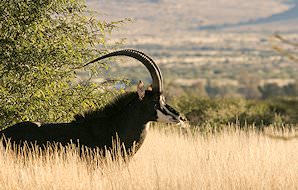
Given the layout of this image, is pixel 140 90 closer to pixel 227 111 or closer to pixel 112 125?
pixel 112 125

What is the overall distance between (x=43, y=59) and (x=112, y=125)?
10.8 feet

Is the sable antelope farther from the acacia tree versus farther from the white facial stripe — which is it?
the acacia tree

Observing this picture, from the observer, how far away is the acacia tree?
13500mm

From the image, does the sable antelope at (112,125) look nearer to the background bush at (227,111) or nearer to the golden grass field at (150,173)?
the golden grass field at (150,173)

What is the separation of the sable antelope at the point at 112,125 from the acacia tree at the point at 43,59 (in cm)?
219

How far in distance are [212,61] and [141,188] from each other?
535 ft

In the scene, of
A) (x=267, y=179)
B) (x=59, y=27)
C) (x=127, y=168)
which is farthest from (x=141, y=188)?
(x=59, y=27)

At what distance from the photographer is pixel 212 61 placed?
171 m

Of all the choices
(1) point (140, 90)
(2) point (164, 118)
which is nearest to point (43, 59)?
(1) point (140, 90)

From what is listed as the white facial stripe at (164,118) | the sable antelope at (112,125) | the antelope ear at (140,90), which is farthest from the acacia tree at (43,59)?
the white facial stripe at (164,118)

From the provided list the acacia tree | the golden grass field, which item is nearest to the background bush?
the acacia tree

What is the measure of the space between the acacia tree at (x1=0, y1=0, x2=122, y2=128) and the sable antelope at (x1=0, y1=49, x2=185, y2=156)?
2195mm

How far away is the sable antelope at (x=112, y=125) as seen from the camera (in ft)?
35.5

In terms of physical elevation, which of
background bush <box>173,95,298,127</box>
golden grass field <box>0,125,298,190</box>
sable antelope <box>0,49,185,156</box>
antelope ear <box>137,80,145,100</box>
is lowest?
background bush <box>173,95,298,127</box>
